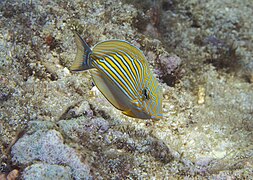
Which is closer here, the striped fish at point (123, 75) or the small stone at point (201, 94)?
the striped fish at point (123, 75)

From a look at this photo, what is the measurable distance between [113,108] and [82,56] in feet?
4.91

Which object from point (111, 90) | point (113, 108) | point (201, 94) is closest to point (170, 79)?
point (201, 94)

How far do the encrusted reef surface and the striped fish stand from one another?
0.72 m

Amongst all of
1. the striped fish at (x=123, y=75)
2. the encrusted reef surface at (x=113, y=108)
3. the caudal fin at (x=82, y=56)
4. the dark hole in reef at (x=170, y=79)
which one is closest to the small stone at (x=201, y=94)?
the encrusted reef surface at (x=113, y=108)

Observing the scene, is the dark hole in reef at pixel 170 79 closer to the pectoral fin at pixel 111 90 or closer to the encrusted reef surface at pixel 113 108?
the encrusted reef surface at pixel 113 108

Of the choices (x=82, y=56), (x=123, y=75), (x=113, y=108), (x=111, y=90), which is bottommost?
(x=113, y=108)

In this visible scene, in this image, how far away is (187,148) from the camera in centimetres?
392

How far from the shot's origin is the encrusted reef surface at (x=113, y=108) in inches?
114

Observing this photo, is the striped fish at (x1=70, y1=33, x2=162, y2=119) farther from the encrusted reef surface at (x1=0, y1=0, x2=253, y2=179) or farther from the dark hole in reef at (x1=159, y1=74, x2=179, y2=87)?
the dark hole in reef at (x1=159, y1=74, x2=179, y2=87)

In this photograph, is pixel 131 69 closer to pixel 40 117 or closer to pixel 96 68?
pixel 96 68

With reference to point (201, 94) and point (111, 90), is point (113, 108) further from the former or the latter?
point (201, 94)

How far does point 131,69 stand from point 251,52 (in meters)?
4.94

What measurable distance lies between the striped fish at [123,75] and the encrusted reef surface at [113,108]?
2.35 ft

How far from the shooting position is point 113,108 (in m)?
4.02
